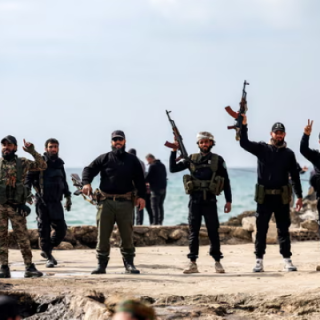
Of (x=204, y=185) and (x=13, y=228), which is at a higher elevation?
(x=204, y=185)

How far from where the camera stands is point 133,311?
12.1 ft

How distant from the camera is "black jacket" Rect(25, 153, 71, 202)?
11.3m

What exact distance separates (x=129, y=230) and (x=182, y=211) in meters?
52.8

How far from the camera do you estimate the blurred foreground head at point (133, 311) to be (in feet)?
12.0

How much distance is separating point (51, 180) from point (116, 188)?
6.33ft

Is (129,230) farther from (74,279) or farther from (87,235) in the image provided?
(87,235)

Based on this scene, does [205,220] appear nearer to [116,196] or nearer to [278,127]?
[116,196]

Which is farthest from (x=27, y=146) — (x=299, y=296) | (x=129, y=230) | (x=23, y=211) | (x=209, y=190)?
(x=299, y=296)

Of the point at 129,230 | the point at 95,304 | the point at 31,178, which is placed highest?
the point at 31,178

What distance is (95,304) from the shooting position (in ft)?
23.6

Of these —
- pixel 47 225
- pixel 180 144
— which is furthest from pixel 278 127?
pixel 47 225

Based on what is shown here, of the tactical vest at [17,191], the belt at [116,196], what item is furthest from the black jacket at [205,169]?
the tactical vest at [17,191]

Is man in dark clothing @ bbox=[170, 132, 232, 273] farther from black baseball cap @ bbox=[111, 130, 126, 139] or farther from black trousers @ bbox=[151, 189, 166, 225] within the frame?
black trousers @ bbox=[151, 189, 166, 225]

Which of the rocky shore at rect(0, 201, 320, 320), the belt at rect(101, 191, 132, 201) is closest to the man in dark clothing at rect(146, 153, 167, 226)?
the rocky shore at rect(0, 201, 320, 320)
